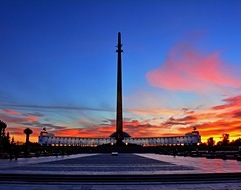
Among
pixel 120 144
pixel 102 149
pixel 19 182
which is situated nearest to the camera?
pixel 19 182

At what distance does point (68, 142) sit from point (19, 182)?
391 ft

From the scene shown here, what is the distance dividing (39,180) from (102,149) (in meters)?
72.1

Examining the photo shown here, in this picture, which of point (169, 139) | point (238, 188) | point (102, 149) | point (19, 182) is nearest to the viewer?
point (238, 188)

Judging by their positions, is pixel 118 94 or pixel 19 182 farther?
pixel 118 94

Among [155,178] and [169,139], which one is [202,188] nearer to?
[155,178]

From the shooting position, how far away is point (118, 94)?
318 feet

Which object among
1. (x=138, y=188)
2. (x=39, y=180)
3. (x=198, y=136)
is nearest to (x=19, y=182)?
(x=39, y=180)

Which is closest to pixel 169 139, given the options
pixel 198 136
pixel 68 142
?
pixel 198 136

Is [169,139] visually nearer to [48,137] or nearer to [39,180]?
[48,137]

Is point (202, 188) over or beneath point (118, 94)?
beneath

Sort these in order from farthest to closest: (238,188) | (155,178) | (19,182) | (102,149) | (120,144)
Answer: (120,144), (102,149), (155,178), (19,182), (238,188)

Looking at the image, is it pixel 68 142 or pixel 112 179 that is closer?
pixel 112 179

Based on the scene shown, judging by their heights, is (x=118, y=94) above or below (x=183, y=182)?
above

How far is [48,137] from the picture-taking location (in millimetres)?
126000
